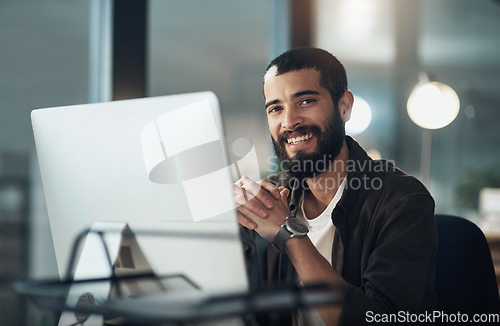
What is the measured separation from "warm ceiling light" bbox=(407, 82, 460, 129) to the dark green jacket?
1.62 m

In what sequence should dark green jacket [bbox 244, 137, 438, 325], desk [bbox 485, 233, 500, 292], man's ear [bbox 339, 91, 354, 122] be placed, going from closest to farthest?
dark green jacket [bbox 244, 137, 438, 325], man's ear [bbox 339, 91, 354, 122], desk [bbox 485, 233, 500, 292]

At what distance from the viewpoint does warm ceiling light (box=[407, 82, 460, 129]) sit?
9.18ft

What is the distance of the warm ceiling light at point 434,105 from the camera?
280 centimetres

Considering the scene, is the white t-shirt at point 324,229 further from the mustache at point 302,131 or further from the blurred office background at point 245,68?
the blurred office background at point 245,68

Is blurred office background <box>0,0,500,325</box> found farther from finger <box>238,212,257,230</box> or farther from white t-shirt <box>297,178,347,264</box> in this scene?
white t-shirt <box>297,178,347,264</box>

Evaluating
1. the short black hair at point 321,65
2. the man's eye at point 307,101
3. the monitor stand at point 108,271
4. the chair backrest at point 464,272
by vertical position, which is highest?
the short black hair at point 321,65

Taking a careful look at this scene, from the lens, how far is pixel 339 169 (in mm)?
1395

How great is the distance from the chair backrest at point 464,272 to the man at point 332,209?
0.21 ft

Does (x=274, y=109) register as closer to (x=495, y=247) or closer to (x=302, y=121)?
(x=302, y=121)

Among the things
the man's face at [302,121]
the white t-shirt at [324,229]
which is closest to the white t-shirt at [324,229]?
the white t-shirt at [324,229]

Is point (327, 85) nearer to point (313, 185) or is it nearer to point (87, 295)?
point (313, 185)

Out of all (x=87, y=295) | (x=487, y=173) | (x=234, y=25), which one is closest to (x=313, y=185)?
(x=87, y=295)

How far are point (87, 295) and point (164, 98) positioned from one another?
0.36m

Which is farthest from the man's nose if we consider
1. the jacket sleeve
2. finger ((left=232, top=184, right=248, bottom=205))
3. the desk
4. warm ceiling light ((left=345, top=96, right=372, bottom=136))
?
the desk
